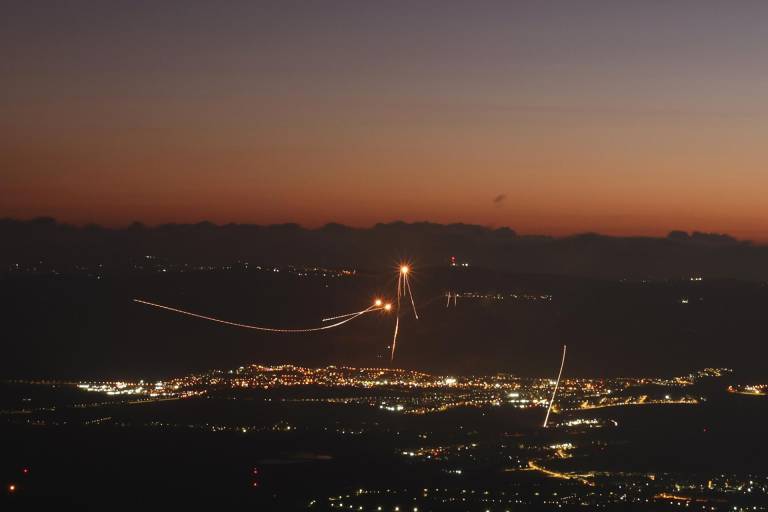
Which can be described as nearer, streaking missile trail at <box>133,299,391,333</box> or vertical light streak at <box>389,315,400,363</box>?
vertical light streak at <box>389,315,400,363</box>

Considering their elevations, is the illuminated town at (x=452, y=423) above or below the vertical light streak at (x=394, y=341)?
below

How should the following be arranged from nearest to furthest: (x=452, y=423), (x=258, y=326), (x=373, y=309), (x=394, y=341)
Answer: (x=452, y=423), (x=394, y=341), (x=258, y=326), (x=373, y=309)

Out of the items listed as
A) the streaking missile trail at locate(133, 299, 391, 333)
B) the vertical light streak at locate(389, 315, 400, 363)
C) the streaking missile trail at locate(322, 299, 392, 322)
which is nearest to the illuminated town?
the vertical light streak at locate(389, 315, 400, 363)

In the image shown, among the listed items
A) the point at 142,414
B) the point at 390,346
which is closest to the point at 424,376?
the point at 390,346

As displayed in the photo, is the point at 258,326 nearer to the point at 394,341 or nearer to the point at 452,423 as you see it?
the point at 394,341

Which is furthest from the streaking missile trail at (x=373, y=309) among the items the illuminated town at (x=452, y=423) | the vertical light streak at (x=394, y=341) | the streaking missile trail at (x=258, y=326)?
the illuminated town at (x=452, y=423)

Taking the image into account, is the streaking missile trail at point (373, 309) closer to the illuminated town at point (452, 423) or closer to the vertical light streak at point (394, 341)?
the vertical light streak at point (394, 341)

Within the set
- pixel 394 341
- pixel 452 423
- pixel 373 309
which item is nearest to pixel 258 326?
pixel 373 309

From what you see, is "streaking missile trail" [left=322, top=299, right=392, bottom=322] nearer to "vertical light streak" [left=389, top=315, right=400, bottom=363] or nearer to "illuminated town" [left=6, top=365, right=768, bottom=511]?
"vertical light streak" [left=389, top=315, right=400, bottom=363]

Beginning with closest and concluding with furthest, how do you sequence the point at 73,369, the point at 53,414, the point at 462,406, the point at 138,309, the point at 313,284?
the point at 53,414 < the point at 462,406 < the point at 73,369 < the point at 138,309 < the point at 313,284

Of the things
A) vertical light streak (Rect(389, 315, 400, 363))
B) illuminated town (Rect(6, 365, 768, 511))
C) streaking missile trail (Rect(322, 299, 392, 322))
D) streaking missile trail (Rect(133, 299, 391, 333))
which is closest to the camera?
illuminated town (Rect(6, 365, 768, 511))

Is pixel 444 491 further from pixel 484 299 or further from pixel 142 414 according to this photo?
pixel 484 299
